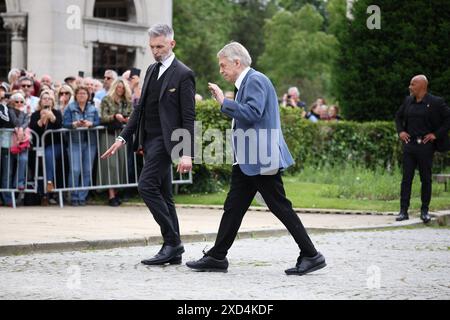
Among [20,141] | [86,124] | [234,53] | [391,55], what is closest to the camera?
[234,53]

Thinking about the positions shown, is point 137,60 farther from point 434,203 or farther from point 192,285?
point 192,285

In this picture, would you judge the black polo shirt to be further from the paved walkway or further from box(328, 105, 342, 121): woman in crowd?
box(328, 105, 342, 121): woman in crowd

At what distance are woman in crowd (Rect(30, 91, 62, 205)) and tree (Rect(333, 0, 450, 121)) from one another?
9.90 m

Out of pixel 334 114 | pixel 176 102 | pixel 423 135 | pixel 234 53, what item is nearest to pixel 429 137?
pixel 423 135

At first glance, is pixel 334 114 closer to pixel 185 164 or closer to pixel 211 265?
pixel 185 164

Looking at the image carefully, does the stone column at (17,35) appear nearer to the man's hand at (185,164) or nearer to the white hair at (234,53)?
the man's hand at (185,164)

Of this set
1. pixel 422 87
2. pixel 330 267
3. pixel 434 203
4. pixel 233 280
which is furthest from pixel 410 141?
pixel 233 280

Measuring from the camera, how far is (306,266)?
31.4 ft

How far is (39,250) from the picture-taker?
11.1m

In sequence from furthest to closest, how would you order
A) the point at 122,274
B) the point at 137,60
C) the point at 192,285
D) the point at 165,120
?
1. the point at 137,60
2. the point at 165,120
3. the point at 122,274
4. the point at 192,285

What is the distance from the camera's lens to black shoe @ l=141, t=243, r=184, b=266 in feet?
33.3

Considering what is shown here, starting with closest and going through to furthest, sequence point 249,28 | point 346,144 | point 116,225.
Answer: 1. point 116,225
2. point 346,144
3. point 249,28

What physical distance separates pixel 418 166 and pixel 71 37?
1249cm

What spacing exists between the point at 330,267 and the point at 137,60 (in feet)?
60.8
